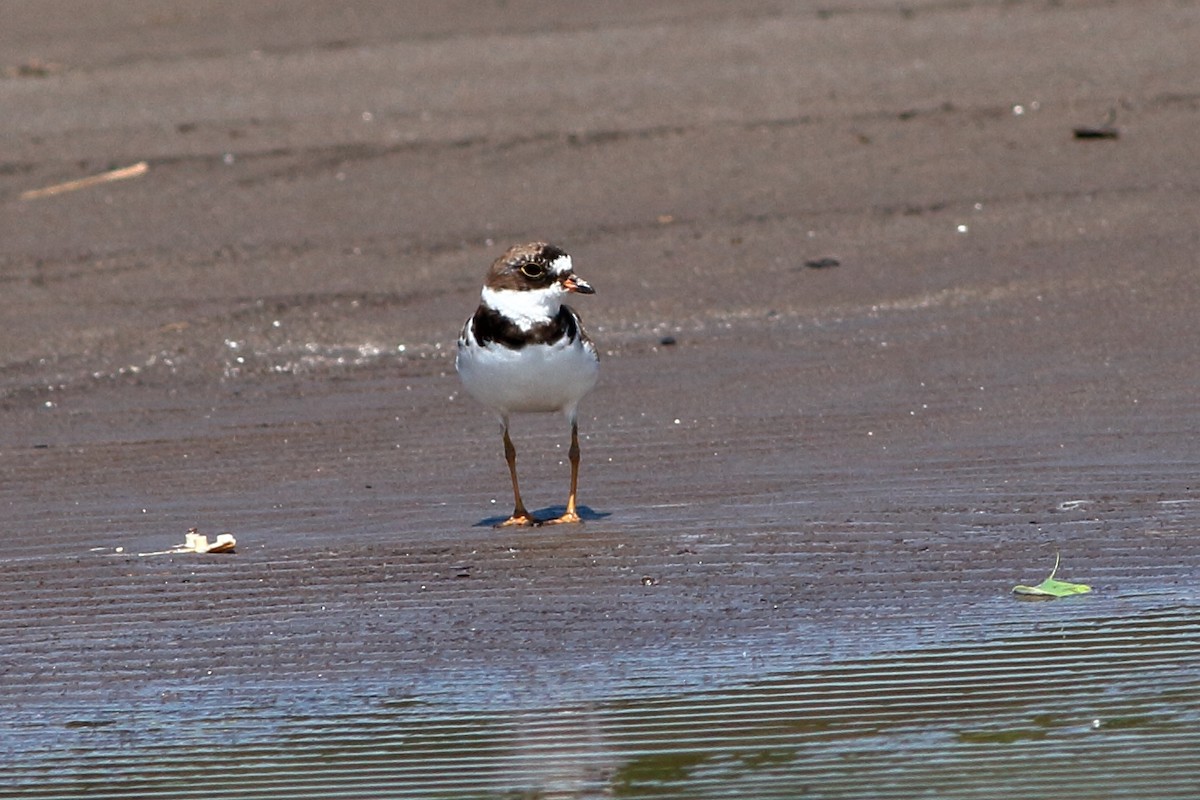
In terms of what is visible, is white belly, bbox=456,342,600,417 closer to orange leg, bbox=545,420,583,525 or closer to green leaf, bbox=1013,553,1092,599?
orange leg, bbox=545,420,583,525

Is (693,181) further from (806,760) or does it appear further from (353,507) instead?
(806,760)

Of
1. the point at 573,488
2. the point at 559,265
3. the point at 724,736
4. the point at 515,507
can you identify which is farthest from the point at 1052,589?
the point at 515,507

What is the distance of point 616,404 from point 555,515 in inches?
71.4

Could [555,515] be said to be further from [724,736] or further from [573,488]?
[724,736]

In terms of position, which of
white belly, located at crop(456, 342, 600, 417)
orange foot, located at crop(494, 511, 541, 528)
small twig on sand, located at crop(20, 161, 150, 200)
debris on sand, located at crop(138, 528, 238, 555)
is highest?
small twig on sand, located at crop(20, 161, 150, 200)

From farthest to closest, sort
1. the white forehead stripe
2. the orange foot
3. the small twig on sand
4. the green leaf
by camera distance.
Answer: the small twig on sand
the orange foot
the white forehead stripe
the green leaf

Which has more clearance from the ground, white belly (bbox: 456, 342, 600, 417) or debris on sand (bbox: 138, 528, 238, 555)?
white belly (bbox: 456, 342, 600, 417)

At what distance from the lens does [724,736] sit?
18.7 ft

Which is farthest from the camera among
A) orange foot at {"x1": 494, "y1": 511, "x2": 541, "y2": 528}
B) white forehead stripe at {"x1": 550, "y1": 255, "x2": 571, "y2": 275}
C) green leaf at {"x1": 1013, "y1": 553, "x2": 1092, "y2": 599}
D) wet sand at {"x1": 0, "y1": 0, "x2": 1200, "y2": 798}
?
orange foot at {"x1": 494, "y1": 511, "x2": 541, "y2": 528}

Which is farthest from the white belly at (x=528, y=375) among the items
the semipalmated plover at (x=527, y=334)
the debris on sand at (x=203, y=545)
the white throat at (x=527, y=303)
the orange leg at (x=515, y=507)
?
the debris on sand at (x=203, y=545)

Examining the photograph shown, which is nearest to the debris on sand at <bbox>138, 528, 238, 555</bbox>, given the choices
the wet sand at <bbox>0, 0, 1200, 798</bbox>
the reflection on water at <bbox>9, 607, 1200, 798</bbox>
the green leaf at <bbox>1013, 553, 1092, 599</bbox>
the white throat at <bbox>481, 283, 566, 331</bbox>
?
the wet sand at <bbox>0, 0, 1200, 798</bbox>

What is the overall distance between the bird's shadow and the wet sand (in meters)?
0.05

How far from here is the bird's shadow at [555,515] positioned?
27.5ft

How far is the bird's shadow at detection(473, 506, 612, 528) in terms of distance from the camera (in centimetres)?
838
